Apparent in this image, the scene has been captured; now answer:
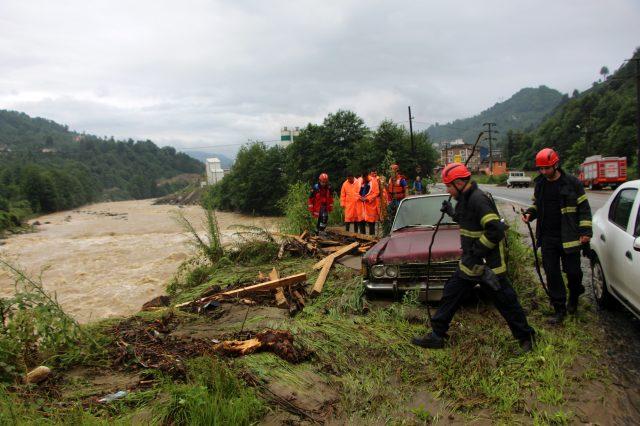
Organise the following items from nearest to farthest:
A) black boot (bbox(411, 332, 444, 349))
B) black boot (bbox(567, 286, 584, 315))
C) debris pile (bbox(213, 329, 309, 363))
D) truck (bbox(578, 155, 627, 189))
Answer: debris pile (bbox(213, 329, 309, 363))
black boot (bbox(411, 332, 444, 349))
black boot (bbox(567, 286, 584, 315))
truck (bbox(578, 155, 627, 189))

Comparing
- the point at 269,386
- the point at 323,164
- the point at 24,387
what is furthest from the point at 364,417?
the point at 323,164

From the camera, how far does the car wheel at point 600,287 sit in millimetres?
4980

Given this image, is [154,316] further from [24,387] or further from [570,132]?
[570,132]

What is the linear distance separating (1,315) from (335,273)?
4463 mm

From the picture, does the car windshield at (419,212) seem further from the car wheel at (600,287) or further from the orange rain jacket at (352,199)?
the orange rain jacket at (352,199)

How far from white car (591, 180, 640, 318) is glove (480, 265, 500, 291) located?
127 centimetres

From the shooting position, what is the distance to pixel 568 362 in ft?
12.4

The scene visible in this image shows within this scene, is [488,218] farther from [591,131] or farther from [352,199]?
[591,131]

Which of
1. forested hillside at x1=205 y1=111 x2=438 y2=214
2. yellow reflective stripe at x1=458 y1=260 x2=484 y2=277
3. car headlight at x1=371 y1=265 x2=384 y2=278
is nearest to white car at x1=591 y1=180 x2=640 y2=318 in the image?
yellow reflective stripe at x1=458 y1=260 x2=484 y2=277

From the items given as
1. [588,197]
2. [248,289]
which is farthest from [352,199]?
[588,197]

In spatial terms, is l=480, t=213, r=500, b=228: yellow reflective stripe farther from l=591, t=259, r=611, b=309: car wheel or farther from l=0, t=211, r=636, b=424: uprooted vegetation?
l=591, t=259, r=611, b=309: car wheel

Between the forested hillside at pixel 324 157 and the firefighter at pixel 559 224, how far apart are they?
2248cm

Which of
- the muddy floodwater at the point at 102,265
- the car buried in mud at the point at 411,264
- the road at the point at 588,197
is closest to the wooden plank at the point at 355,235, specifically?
the muddy floodwater at the point at 102,265

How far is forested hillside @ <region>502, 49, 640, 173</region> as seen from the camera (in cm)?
5598
